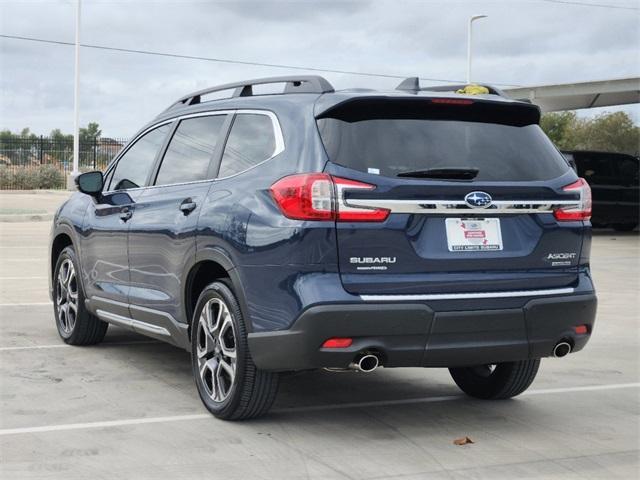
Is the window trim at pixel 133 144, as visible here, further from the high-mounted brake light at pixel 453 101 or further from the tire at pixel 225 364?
the high-mounted brake light at pixel 453 101

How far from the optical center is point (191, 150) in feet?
21.9

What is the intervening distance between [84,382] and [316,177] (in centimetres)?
260

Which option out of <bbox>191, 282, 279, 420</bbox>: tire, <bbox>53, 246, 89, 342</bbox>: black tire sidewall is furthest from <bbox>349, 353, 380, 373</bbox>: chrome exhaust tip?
<bbox>53, 246, 89, 342</bbox>: black tire sidewall

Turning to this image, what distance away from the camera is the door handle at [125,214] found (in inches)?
280

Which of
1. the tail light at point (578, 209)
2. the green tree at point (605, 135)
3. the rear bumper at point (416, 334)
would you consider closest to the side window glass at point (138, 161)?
the rear bumper at point (416, 334)

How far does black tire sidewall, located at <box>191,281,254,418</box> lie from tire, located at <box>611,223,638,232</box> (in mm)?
22125

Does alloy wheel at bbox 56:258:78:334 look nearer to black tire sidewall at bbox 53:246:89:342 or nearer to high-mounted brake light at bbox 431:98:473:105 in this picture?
black tire sidewall at bbox 53:246:89:342

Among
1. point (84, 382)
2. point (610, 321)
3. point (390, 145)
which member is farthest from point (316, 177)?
point (610, 321)

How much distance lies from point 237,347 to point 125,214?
6.59 feet

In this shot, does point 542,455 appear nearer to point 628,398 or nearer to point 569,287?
point 569,287

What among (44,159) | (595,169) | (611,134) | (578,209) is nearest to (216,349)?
(578,209)

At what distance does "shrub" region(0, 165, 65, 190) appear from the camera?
43750 mm

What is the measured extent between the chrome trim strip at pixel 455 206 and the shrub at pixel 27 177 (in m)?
40.4

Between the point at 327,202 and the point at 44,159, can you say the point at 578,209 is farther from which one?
the point at 44,159
